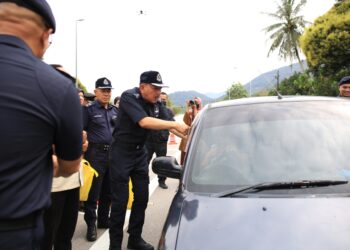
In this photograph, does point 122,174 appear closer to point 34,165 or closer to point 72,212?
point 72,212

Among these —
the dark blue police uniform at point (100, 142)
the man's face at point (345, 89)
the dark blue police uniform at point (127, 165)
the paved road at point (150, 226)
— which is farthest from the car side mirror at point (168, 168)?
the man's face at point (345, 89)

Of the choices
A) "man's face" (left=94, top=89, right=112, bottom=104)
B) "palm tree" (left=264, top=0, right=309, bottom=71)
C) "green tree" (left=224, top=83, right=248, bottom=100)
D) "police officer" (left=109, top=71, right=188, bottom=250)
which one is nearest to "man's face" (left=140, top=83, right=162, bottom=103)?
"police officer" (left=109, top=71, right=188, bottom=250)

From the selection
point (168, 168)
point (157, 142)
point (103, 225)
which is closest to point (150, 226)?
point (103, 225)

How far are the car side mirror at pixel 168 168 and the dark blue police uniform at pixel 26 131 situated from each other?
1539 mm

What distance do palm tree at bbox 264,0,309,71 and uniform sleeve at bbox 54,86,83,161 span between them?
150 ft

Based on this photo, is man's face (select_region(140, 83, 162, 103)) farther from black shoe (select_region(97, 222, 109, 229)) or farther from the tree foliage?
the tree foliage

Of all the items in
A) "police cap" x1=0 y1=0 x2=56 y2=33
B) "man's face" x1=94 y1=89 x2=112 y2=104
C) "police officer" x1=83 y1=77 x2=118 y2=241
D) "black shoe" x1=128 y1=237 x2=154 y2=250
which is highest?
"police cap" x1=0 y1=0 x2=56 y2=33

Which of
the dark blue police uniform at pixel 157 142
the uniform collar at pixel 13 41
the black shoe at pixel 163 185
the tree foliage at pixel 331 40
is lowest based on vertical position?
the black shoe at pixel 163 185

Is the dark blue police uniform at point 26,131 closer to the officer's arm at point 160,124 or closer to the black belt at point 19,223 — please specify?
the black belt at point 19,223

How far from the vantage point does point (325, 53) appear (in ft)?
73.4

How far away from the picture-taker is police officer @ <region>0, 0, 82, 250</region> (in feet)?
5.26

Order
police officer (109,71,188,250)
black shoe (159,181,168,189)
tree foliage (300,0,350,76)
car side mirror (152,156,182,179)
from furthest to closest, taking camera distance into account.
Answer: tree foliage (300,0,350,76) < black shoe (159,181,168,189) < police officer (109,71,188,250) < car side mirror (152,156,182,179)

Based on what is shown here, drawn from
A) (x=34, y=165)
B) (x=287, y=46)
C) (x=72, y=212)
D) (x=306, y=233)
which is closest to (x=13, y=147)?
(x=34, y=165)

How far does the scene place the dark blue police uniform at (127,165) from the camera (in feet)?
14.8
